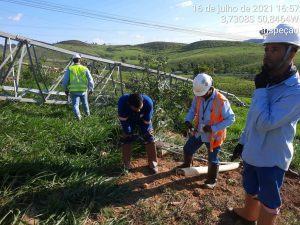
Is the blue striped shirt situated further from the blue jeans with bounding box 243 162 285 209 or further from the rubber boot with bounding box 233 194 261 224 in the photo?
the rubber boot with bounding box 233 194 261 224

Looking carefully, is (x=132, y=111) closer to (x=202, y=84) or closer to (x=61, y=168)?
(x=202, y=84)

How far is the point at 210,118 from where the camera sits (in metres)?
5.44

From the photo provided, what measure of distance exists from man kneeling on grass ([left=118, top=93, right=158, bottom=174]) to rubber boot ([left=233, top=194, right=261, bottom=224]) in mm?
1671

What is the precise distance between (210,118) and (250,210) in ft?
4.48

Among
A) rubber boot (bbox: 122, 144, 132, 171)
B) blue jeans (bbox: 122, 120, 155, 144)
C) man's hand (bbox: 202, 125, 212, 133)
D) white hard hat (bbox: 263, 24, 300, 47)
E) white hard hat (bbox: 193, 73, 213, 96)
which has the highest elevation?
white hard hat (bbox: 263, 24, 300, 47)

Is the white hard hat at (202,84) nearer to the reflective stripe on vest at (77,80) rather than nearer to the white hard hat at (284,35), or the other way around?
the white hard hat at (284,35)

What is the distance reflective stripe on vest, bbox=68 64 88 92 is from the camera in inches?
370

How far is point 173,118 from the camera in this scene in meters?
9.17

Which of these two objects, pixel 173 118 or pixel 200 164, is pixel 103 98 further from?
pixel 200 164

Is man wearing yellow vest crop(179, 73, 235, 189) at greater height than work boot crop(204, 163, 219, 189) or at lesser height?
greater

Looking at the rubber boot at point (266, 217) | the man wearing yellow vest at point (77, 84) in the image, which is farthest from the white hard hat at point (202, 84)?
the man wearing yellow vest at point (77, 84)

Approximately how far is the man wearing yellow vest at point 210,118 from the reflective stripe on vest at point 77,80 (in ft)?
14.0

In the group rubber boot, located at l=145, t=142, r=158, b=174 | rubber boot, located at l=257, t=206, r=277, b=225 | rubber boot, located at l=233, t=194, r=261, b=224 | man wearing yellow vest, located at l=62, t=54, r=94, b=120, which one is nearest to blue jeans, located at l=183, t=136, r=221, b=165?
rubber boot, located at l=145, t=142, r=158, b=174

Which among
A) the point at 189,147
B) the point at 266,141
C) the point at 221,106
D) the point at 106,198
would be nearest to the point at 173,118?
the point at 189,147
